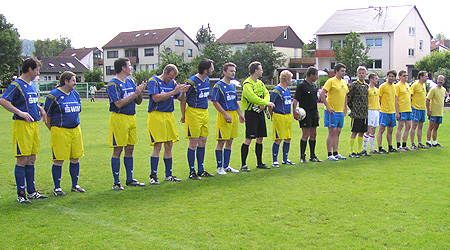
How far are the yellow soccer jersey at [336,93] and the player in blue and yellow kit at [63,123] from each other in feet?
19.4

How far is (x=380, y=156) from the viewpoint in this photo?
11.7 meters

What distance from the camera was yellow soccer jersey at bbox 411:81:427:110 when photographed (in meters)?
13.2

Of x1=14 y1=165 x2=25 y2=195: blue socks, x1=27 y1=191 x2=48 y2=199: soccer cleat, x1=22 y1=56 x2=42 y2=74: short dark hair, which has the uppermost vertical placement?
x1=22 y1=56 x2=42 y2=74: short dark hair

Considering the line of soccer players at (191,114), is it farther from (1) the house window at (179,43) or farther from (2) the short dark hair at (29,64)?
(1) the house window at (179,43)

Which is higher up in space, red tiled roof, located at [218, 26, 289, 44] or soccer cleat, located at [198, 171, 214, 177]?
red tiled roof, located at [218, 26, 289, 44]

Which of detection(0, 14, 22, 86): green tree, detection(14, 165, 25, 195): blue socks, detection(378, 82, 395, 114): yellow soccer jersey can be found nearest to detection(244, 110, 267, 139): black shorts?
detection(378, 82, 395, 114): yellow soccer jersey

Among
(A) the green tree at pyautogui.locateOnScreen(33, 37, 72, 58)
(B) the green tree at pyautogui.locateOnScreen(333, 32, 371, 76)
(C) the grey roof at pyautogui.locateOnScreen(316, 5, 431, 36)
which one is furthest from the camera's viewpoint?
(A) the green tree at pyautogui.locateOnScreen(33, 37, 72, 58)

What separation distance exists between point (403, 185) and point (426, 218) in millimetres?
2098

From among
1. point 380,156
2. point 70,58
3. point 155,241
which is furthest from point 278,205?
point 70,58

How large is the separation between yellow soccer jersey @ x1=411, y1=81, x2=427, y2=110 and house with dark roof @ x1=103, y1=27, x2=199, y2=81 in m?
69.4

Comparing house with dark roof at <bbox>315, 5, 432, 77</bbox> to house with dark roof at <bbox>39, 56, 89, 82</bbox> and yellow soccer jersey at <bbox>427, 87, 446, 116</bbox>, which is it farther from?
house with dark roof at <bbox>39, 56, 89, 82</bbox>

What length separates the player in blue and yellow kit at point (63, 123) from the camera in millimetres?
7527

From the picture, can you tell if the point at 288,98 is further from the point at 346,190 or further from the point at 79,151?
the point at 79,151

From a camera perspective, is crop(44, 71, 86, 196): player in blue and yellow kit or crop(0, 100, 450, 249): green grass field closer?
crop(0, 100, 450, 249): green grass field
